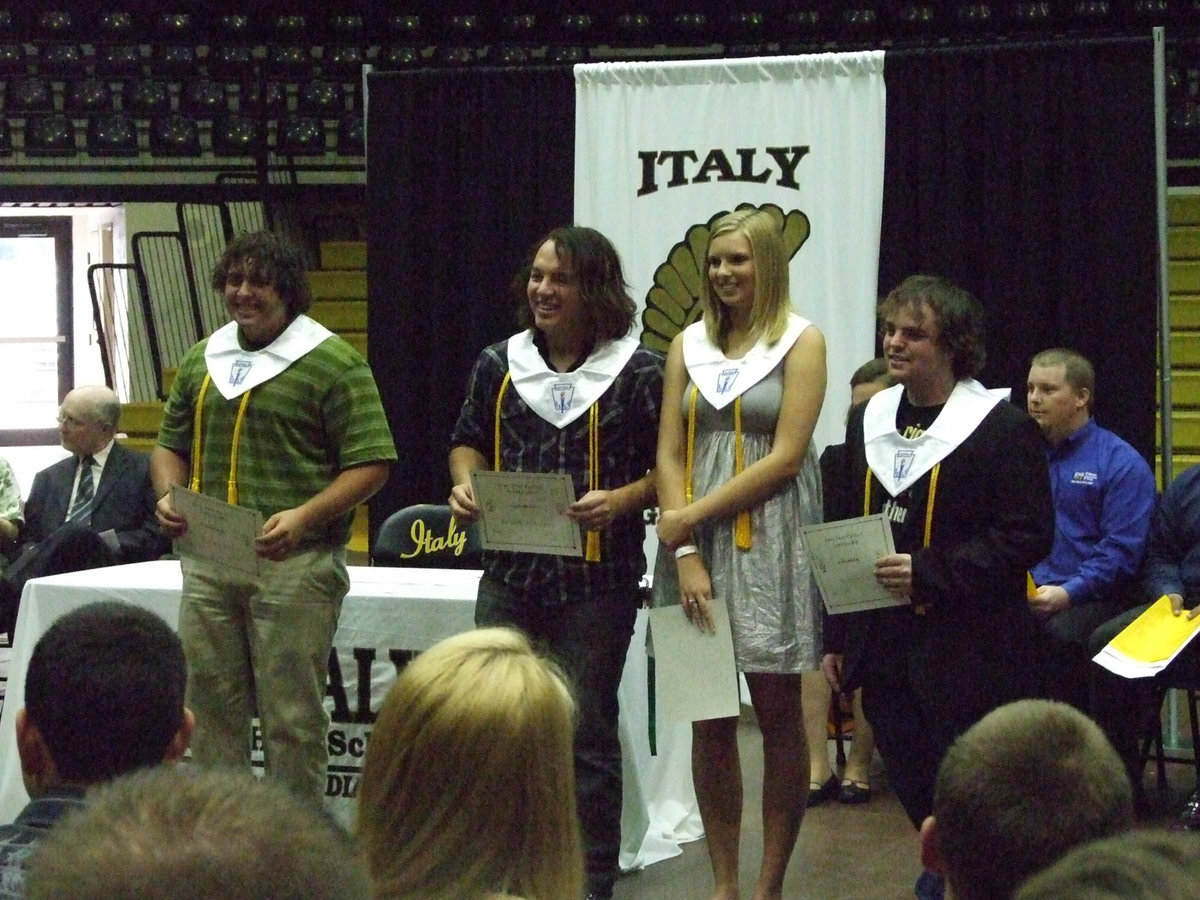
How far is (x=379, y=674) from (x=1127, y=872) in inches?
132

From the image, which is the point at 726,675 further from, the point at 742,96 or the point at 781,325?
the point at 742,96

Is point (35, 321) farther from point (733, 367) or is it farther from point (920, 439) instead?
point (920, 439)

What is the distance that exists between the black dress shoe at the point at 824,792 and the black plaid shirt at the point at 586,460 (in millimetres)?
1546

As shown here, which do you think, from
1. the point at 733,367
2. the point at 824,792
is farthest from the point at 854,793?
the point at 733,367

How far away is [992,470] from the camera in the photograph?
302cm

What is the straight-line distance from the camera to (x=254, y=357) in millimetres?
3381

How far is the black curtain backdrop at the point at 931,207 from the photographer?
4.92 metres

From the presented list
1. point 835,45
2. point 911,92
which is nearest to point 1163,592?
point 911,92

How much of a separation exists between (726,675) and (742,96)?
8.89ft

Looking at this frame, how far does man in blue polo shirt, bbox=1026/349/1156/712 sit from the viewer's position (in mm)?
4410

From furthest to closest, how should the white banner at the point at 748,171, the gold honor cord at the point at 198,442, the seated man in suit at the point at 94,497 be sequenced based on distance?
the seated man in suit at the point at 94,497
the white banner at the point at 748,171
the gold honor cord at the point at 198,442

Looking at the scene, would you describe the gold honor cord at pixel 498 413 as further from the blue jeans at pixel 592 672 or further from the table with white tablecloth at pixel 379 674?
the table with white tablecloth at pixel 379 674

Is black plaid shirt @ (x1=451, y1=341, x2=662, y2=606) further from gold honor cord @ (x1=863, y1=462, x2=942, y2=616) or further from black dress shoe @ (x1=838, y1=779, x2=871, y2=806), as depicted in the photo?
black dress shoe @ (x1=838, y1=779, x2=871, y2=806)

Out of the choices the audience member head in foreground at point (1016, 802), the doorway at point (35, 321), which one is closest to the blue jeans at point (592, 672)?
the audience member head in foreground at point (1016, 802)
